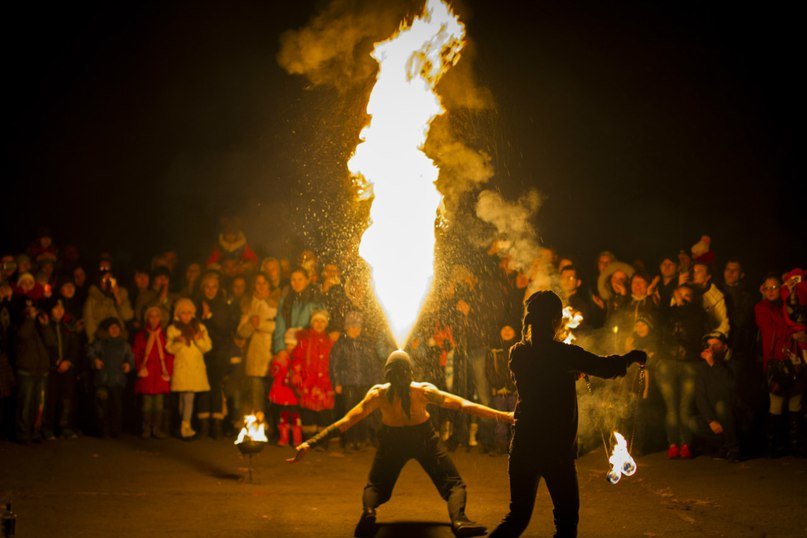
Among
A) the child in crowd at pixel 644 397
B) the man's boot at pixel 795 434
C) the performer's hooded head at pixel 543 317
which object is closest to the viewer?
the performer's hooded head at pixel 543 317

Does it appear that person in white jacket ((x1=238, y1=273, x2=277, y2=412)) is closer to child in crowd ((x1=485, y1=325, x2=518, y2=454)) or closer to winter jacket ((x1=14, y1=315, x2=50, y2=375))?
winter jacket ((x1=14, y1=315, x2=50, y2=375))

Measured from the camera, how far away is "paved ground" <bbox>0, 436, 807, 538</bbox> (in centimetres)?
677

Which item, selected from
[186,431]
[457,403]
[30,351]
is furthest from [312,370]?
[457,403]

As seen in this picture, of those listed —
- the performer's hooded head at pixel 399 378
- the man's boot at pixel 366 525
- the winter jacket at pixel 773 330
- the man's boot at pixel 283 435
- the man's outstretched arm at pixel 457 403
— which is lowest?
the man's boot at pixel 366 525

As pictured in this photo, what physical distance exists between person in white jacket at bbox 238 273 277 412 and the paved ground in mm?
817

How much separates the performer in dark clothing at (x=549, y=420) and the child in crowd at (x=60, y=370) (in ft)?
22.1

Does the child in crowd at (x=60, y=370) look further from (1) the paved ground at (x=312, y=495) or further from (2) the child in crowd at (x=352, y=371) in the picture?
(2) the child in crowd at (x=352, y=371)

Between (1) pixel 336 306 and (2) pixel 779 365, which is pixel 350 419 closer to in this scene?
(1) pixel 336 306

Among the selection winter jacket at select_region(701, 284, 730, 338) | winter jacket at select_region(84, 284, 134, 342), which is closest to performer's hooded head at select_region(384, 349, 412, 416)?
winter jacket at select_region(701, 284, 730, 338)

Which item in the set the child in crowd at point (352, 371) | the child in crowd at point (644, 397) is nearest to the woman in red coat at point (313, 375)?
the child in crowd at point (352, 371)

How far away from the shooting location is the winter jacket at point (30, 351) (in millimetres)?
10102

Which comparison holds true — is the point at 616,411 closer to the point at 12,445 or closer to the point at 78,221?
the point at 12,445

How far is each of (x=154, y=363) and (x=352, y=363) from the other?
7.77 feet

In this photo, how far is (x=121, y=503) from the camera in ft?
24.7
